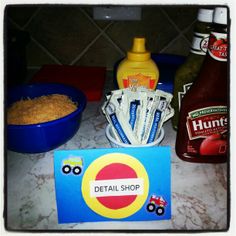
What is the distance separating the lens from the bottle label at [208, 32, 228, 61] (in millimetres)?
493

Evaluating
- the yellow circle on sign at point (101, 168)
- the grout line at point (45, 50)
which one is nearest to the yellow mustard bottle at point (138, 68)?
the yellow circle on sign at point (101, 168)

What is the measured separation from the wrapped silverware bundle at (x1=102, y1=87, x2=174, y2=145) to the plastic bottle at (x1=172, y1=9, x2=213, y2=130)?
0.36ft

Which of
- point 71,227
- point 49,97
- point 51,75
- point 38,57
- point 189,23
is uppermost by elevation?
point 189,23

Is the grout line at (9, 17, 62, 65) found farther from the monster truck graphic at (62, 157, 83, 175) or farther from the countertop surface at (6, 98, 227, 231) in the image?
the monster truck graphic at (62, 157, 83, 175)

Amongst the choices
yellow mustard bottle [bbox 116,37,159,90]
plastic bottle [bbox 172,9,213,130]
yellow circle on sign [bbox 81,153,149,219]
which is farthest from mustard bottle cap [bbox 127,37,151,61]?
yellow circle on sign [bbox 81,153,149,219]

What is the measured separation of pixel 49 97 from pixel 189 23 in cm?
66

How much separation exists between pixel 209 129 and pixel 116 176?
22 centimetres

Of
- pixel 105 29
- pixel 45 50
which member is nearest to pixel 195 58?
pixel 105 29

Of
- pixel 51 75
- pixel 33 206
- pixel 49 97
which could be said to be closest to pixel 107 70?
pixel 51 75

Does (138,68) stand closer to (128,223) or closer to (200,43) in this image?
(200,43)

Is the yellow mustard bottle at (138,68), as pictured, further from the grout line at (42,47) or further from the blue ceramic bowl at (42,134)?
the grout line at (42,47)

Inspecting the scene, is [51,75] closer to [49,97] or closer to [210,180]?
[49,97]

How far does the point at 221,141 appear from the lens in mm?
566

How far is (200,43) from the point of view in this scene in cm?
61
